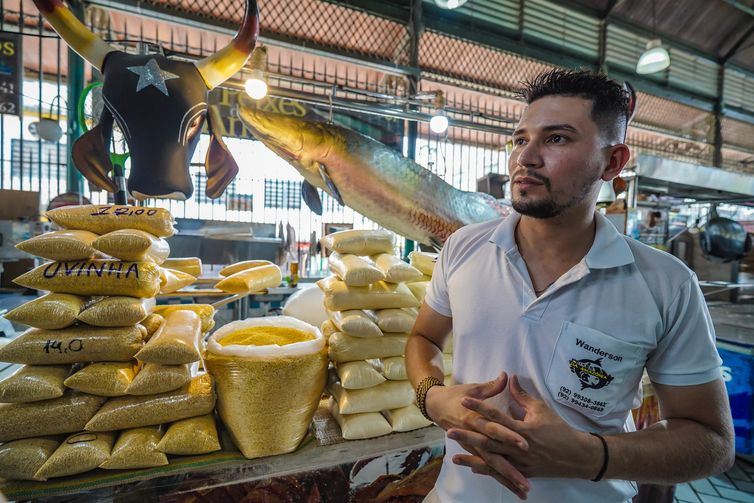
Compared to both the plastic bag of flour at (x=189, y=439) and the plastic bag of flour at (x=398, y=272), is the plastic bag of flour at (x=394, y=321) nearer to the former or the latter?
the plastic bag of flour at (x=398, y=272)

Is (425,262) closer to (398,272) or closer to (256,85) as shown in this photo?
(398,272)

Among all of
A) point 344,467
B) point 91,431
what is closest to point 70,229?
point 91,431

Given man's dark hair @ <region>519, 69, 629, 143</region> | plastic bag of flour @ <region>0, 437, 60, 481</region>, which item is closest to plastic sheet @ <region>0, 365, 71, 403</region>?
plastic bag of flour @ <region>0, 437, 60, 481</region>

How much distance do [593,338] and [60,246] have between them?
1.94 metres

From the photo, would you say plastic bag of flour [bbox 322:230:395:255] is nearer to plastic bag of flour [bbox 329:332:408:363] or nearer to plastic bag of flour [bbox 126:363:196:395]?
plastic bag of flour [bbox 329:332:408:363]

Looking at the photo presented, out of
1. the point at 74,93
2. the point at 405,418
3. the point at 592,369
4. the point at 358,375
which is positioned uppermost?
the point at 74,93

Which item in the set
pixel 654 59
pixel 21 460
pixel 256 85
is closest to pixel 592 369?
pixel 21 460

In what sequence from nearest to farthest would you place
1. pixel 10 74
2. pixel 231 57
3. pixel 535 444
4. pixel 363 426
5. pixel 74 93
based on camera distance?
1. pixel 535 444
2. pixel 363 426
3. pixel 231 57
4. pixel 10 74
5. pixel 74 93

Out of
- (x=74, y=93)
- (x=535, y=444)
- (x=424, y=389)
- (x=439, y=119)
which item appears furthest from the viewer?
(x=74, y=93)

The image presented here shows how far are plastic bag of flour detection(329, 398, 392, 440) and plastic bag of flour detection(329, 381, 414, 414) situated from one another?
0.13 feet

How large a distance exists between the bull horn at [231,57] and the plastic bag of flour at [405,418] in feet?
7.63

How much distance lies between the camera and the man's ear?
108 centimetres

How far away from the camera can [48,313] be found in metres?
1.37

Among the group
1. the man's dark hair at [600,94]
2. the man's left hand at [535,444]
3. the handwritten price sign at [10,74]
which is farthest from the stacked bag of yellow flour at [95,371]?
the handwritten price sign at [10,74]
